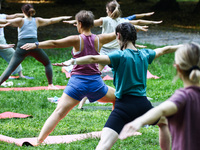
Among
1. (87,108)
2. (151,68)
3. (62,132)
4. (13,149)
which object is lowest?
(151,68)

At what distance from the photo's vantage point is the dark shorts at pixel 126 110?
3783 mm

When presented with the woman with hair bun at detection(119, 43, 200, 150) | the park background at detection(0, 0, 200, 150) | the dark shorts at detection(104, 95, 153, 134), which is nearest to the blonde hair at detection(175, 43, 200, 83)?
the woman with hair bun at detection(119, 43, 200, 150)

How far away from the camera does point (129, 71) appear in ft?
12.7

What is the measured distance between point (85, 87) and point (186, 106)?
92.5 inches

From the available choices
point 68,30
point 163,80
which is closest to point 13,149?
point 163,80

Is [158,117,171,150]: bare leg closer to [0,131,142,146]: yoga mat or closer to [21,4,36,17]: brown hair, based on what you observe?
[0,131,142,146]: yoga mat

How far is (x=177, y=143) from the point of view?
2668mm

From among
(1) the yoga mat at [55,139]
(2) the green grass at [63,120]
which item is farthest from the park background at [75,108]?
(1) the yoga mat at [55,139]

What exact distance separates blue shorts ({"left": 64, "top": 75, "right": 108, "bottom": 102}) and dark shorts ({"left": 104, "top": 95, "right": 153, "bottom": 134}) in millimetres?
900

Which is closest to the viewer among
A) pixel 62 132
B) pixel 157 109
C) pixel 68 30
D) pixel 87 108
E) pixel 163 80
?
pixel 157 109

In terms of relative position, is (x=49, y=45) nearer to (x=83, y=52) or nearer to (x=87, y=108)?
(x=83, y=52)

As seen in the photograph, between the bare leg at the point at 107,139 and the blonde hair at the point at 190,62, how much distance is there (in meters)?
1.32

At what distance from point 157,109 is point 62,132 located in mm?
3596

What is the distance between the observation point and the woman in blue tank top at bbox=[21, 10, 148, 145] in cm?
469
